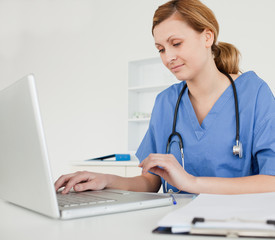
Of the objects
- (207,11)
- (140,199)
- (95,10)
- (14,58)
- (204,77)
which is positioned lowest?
(140,199)

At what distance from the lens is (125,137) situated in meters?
3.58

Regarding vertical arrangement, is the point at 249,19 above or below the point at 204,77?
above

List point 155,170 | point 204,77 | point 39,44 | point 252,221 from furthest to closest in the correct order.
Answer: point 39,44
point 204,77
point 155,170
point 252,221

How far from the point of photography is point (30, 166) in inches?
21.6

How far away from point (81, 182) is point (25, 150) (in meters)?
0.38

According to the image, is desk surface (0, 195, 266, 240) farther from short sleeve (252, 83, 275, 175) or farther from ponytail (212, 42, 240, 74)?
ponytail (212, 42, 240, 74)

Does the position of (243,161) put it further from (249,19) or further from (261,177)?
(249,19)

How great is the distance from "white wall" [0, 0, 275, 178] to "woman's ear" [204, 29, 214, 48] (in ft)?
6.27

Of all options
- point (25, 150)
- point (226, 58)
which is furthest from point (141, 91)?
point (25, 150)

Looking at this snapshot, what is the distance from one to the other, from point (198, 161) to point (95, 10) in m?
3.27

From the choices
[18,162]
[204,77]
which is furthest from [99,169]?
[18,162]

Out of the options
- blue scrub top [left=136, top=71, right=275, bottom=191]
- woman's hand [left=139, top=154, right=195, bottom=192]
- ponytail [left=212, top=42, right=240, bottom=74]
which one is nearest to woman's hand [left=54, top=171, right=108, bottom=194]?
woman's hand [left=139, top=154, right=195, bottom=192]

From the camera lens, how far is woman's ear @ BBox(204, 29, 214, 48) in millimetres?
1157

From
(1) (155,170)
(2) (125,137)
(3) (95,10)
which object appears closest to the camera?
(1) (155,170)
